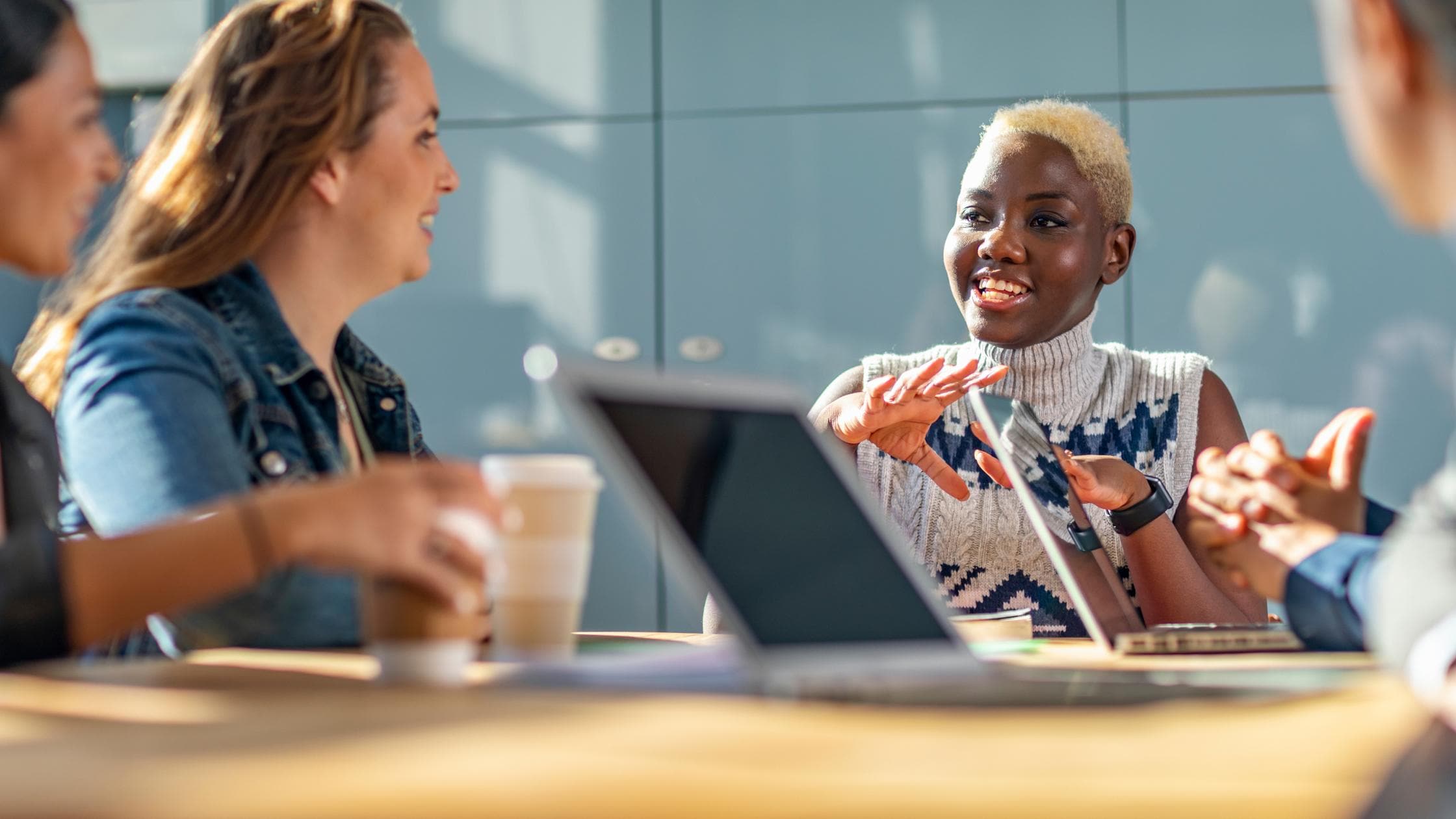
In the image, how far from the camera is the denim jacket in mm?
1104

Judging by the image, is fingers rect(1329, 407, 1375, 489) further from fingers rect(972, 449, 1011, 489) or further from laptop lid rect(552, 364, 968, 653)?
fingers rect(972, 449, 1011, 489)

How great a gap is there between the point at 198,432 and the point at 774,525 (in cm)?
52

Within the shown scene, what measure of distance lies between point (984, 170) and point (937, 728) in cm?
169

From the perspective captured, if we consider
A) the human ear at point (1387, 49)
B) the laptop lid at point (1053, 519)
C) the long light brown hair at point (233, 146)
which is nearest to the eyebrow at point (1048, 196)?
the laptop lid at point (1053, 519)

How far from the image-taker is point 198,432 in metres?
1.12

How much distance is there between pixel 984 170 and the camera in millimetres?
2162

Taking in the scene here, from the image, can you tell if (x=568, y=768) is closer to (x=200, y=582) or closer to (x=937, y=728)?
(x=937, y=728)

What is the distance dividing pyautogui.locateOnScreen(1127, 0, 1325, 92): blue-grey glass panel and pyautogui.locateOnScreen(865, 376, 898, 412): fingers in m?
1.96

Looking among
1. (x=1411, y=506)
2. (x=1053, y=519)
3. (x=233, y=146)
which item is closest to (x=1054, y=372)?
(x=1053, y=519)

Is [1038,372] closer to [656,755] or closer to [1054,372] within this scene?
[1054,372]

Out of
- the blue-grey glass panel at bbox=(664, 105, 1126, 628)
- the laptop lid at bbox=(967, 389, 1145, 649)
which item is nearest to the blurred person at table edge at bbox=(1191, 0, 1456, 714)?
the laptop lid at bbox=(967, 389, 1145, 649)

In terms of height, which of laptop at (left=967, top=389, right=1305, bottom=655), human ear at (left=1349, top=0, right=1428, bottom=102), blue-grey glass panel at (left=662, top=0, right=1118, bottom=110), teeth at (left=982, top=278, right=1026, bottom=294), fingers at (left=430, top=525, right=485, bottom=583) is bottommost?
laptop at (left=967, top=389, right=1305, bottom=655)

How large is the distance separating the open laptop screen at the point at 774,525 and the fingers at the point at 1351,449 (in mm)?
335

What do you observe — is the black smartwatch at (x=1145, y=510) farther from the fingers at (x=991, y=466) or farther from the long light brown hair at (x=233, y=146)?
the long light brown hair at (x=233, y=146)
